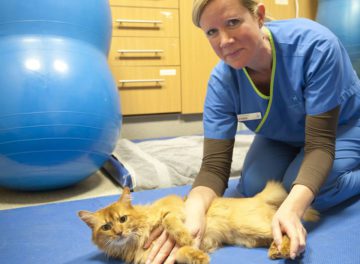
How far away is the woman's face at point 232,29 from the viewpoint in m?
0.89

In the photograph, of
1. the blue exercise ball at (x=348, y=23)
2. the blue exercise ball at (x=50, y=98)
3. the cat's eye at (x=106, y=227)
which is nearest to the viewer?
the cat's eye at (x=106, y=227)

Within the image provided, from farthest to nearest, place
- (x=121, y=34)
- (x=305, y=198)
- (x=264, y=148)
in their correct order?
(x=121, y=34), (x=264, y=148), (x=305, y=198)

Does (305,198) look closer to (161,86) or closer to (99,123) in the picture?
(99,123)

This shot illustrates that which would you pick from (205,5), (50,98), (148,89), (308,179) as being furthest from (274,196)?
(148,89)

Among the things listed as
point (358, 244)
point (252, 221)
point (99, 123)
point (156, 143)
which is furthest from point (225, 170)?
point (156, 143)

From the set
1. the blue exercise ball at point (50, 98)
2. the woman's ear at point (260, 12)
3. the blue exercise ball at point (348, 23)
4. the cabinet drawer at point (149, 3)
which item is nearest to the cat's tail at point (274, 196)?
the woman's ear at point (260, 12)

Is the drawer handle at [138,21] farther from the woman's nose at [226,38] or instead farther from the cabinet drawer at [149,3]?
the woman's nose at [226,38]

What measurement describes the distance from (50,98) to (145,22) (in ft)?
4.37

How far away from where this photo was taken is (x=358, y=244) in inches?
36.8

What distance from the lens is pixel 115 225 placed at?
2.80 ft

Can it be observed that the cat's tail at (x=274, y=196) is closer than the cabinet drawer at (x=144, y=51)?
Yes

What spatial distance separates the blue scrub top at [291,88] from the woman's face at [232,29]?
0.40 ft

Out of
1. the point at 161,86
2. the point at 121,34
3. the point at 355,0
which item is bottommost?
the point at 161,86

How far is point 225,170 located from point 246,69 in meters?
0.31
